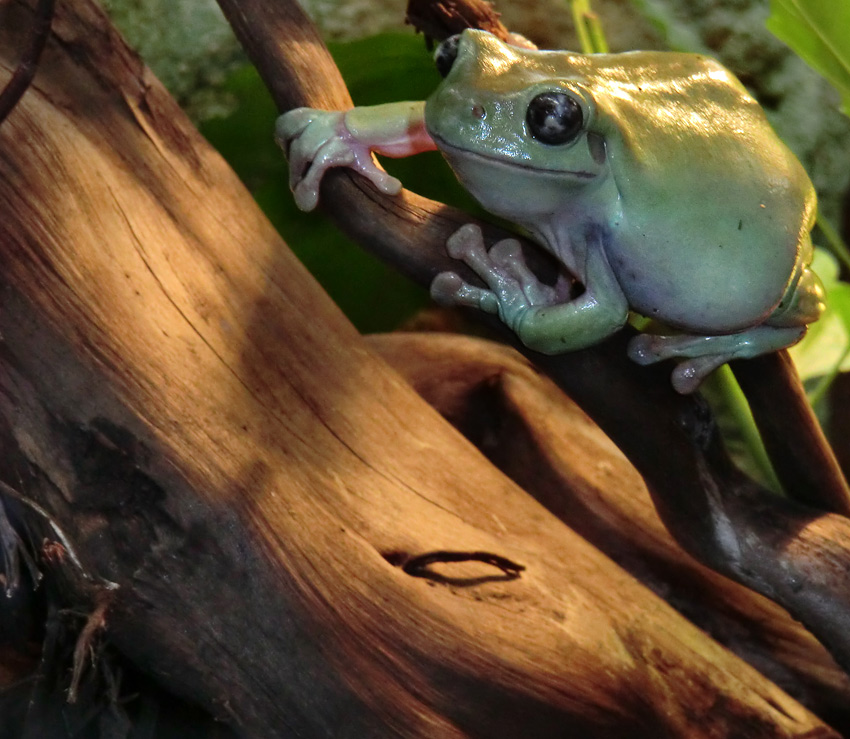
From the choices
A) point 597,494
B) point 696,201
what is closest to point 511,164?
point 696,201

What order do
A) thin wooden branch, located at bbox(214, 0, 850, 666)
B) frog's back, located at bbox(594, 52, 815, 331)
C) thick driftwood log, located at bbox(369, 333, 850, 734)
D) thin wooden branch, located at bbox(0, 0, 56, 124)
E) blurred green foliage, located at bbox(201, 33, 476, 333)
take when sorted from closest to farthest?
thin wooden branch, located at bbox(0, 0, 56, 124)
frog's back, located at bbox(594, 52, 815, 331)
thin wooden branch, located at bbox(214, 0, 850, 666)
thick driftwood log, located at bbox(369, 333, 850, 734)
blurred green foliage, located at bbox(201, 33, 476, 333)

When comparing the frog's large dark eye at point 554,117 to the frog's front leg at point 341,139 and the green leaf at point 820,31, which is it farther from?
the green leaf at point 820,31

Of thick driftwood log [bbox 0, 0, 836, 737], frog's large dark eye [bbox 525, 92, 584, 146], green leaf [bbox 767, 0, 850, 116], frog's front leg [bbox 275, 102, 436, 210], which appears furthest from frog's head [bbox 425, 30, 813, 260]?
thick driftwood log [bbox 0, 0, 836, 737]

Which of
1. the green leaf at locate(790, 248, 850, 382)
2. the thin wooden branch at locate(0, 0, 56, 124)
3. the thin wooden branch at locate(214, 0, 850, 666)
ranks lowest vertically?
the green leaf at locate(790, 248, 850, 382)

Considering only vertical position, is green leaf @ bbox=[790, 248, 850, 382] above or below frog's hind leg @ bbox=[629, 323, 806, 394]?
below

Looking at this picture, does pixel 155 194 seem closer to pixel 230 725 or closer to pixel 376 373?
pixel 376 373

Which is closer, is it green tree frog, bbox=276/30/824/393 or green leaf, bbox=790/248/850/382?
green tree frog, bbox=276/30/824/393

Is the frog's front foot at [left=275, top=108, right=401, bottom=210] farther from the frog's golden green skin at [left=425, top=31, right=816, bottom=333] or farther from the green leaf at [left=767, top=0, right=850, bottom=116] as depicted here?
the green leaf at [left=767, top=0, right=850, bottom=116]

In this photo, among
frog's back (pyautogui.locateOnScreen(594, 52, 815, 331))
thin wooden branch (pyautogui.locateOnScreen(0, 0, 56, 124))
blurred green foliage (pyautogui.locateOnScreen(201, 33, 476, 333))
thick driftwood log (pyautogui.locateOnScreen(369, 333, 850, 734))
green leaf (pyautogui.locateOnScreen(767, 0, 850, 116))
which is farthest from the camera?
blurred green foliage (pyautogui.locateOnScreen(201, 33, 476, 333))
